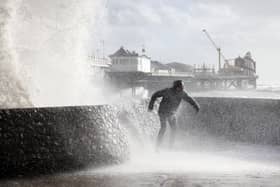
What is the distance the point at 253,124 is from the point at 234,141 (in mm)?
768

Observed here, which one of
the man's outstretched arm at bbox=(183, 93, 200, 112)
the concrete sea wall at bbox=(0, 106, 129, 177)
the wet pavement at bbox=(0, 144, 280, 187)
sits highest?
the man's outstretched arm at bbox=(183, 93, 200, 112)

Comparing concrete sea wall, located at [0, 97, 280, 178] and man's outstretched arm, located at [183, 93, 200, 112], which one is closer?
concrete sea wall, located at [0, 97, 280, 178]

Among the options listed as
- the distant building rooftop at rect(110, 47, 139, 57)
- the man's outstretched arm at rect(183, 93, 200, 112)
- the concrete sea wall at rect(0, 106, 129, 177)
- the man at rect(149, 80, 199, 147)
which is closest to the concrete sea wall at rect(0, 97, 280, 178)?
the concrete sea wall at rect(0, 106, 129, 177)

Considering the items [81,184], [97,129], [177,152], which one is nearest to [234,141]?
[177,152]

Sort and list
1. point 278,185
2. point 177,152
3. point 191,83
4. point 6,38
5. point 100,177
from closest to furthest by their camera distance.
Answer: point 278,185 → point 100,177 → point 177,152 → point 6,38 → point 191,83

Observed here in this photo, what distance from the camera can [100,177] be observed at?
23.5ft

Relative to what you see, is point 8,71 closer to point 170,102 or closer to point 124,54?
point 170,102

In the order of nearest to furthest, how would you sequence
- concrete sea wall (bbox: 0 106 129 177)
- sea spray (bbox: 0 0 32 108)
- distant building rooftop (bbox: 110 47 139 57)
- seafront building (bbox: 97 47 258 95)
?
concrete sea wall (bbox: 0 106 129 177) < sea spray (bbox: 0 0 32 108) < seafront building (bbox: 97 47 258 95) < distant building rooftop (bbox: 110 47 139 57)

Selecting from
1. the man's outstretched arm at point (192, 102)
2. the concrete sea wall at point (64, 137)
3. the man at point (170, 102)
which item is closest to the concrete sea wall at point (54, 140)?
the concrete sea wall at point (64, 137)

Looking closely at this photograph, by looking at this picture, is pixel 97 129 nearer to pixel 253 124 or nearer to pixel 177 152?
pixel 177 152

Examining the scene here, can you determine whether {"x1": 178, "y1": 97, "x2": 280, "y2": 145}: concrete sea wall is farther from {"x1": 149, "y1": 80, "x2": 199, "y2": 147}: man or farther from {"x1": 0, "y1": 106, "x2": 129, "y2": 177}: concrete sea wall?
{"x1": 0, "y1": 106, "x2": 129, "y2": 177}: concrete sea wall

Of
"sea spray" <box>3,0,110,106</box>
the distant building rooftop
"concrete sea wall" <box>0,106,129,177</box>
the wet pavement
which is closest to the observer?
the wet pavement

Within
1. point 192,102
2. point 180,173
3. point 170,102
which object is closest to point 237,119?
point 192,102

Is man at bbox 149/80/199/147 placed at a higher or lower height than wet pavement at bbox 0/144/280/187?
higher
